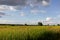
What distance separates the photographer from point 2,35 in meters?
11.1

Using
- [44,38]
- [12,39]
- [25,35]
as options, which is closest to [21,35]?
[25,35]

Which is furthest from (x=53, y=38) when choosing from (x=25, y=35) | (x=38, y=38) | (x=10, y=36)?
(x=10, y=36)

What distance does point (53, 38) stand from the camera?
43.5 ft

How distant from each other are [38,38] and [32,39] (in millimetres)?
788

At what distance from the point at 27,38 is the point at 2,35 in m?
1.71

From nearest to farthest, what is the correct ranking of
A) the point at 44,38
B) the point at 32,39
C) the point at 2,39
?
the point at 2,39
the point at 32,39
the point at 44,38

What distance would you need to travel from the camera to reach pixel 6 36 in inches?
429

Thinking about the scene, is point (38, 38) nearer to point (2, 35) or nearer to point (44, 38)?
point (44, 38)

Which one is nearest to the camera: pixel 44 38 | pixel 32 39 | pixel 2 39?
pixel 2 39

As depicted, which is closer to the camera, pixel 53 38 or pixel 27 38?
pixel 27 38

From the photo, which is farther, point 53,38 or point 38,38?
point 53,38

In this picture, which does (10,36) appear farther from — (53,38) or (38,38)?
(53,38)

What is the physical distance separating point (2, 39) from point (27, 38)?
5.66 ft

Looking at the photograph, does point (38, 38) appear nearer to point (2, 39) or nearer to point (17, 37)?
point (17, 37)
